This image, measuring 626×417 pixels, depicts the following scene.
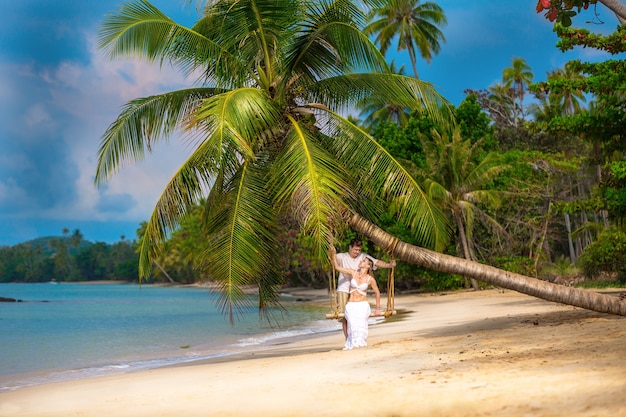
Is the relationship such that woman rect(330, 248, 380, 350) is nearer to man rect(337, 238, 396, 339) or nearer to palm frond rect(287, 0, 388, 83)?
man rect(337, 238, 396, 339)

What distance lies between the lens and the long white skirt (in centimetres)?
891

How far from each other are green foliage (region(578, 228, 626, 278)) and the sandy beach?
13.9 feet

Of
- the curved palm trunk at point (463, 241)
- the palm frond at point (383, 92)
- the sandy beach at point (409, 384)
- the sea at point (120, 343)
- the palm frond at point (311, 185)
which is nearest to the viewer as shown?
the sandy beach at point (409, 384)

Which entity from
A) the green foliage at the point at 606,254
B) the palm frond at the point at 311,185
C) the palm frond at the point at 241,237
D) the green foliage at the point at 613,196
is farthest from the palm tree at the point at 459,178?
the palm frond at the point at 311,185

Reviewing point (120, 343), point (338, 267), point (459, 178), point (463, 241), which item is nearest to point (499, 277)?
point (338, 267)

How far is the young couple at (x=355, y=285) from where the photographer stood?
8891 mm

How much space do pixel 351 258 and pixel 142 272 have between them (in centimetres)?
306

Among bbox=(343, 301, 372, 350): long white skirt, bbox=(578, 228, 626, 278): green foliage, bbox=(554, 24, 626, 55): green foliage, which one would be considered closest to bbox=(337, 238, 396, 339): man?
bbox=(343, 301, 372, 350): long white skirt

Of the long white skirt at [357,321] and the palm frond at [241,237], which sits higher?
the palm frond at [241,237]

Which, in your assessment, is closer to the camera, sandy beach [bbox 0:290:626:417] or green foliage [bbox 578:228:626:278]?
sandy beach [bbox 0:290:626:417]

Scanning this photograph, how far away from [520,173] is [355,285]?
2107 cm

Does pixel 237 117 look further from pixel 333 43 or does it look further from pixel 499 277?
pixel 499 277

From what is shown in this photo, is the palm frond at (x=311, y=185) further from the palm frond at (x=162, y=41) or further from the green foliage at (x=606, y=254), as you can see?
the green foliage at (x=606, y=254)

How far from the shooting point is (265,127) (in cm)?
980
